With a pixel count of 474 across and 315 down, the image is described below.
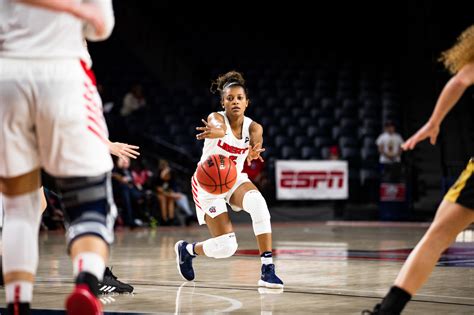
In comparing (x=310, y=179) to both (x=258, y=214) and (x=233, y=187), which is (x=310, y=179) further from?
(x=258, y=214)

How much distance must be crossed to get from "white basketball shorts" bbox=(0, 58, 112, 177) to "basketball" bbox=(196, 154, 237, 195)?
3.50 m

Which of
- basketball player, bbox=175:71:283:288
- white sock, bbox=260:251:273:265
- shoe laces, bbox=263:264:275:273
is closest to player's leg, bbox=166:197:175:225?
basketball player, bbox=175:71:283:288

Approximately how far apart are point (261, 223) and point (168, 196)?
9042 millimetres

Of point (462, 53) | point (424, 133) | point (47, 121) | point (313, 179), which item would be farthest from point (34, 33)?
point (313, 179)

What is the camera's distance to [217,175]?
7.16 m

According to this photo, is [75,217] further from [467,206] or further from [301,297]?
[301,297]

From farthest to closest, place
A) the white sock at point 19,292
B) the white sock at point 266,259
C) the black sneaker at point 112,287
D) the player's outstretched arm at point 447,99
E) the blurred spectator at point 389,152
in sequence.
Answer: the blurred spectator at point 389,152, the white sock at point 266,259, the black sneaker at point 112,287, the player's outstretched arm at point 447,99, the white sock at point 19,292

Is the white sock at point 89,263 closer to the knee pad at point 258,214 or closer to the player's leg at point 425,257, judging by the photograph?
the player's leg at point 425,257

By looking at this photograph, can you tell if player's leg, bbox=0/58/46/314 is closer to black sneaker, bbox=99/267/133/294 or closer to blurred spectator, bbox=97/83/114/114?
black sneaker, bbox=99/267/133/294

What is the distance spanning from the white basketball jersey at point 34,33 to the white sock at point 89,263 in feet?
Result: 2.61

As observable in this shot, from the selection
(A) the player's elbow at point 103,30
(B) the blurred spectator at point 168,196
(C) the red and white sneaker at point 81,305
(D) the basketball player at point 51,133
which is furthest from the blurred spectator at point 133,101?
(C) the red and white sneaker at point 81,305

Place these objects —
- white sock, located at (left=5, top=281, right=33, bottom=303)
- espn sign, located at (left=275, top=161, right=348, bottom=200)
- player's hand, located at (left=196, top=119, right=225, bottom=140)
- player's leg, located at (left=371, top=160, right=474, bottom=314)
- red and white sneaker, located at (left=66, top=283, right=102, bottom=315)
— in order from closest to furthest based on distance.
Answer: red and white sneaker, located at (left=66, top=283, right=102, bottom=315), white sock, located at (left=5, top=281, right=33, bottom=303), player's leg, located at (left=371, top=160, right=474, bottom=314), player's hand, located at (left=196, top=119, right=225, bottom=140), espn sign, located at (left=275, top=161, right=348, bottom=200)

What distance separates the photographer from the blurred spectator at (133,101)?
19109 mm

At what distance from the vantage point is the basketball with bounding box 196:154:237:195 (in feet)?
23.5
